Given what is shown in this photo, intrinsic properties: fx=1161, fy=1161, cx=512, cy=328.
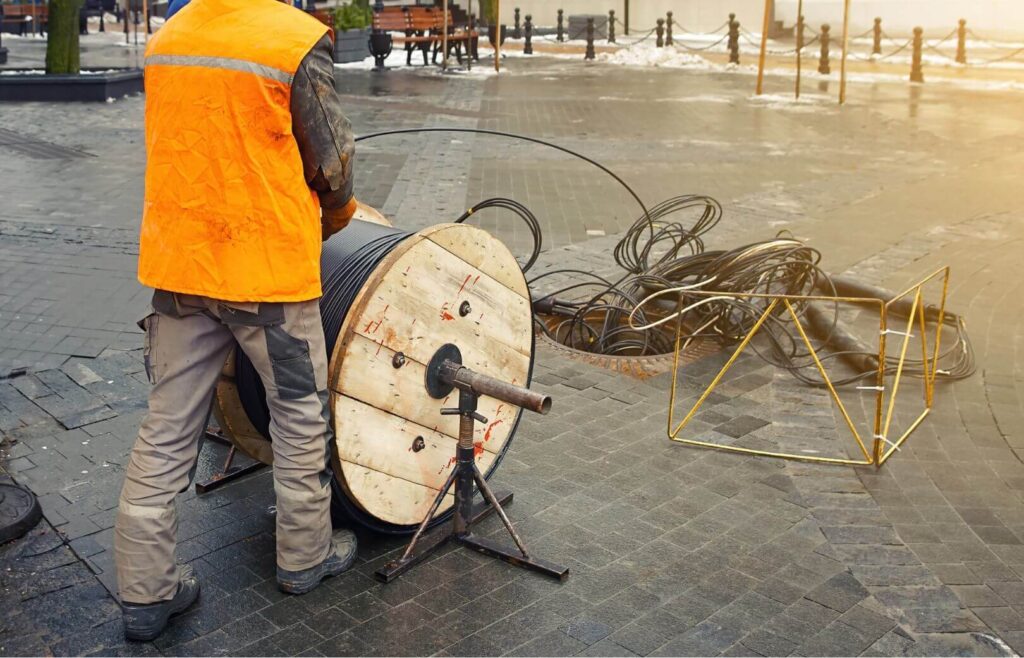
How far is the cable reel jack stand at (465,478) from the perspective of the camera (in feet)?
13.7

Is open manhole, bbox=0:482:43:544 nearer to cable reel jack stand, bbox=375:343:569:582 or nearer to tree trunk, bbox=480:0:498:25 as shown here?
cable reel jack stand, bbox=375:343:569:582

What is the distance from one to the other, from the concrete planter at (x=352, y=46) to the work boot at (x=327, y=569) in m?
22.0

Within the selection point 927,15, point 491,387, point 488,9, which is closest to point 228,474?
point 491,387

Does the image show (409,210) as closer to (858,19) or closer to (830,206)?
(830,206)

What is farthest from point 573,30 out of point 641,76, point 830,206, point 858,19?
point 830,206

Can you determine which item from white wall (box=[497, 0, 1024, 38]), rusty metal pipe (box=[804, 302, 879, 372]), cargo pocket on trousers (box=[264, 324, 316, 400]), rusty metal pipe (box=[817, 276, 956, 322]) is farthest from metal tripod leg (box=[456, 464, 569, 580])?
white wall (box=[497, 0, 1024, 38])

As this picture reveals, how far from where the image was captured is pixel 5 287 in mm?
7777

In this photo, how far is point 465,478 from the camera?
441 centimetres

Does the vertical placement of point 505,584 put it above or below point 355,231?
below

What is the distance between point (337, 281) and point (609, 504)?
1541 millimetres

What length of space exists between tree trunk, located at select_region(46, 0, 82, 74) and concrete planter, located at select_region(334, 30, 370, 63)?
795cm

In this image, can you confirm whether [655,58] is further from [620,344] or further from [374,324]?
[374,324]

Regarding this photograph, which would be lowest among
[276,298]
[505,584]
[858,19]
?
[505,584]

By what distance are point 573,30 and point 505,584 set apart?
33.7m
